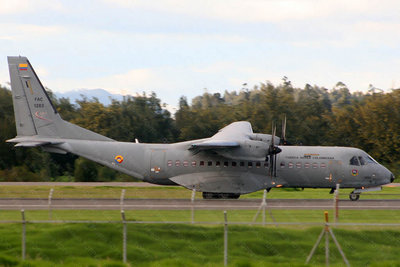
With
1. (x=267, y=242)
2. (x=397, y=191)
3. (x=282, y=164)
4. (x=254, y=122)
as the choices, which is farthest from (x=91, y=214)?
(x=254, y=122)

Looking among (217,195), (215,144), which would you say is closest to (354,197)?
(217,195)

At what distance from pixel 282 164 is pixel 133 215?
459 inches

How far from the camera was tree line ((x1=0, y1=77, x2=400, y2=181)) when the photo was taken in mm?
51609

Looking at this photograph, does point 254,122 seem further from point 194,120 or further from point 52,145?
point 52,145

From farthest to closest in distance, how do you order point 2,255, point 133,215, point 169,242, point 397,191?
point 397,191, point 133,215, point 169,242, point 2,255

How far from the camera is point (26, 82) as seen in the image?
3422 cm

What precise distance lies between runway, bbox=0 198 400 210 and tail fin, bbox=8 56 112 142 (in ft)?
16.7

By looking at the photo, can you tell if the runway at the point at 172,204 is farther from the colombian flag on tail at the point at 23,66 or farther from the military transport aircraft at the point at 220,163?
Answer: the colombian flag on tail at the point at 23,66

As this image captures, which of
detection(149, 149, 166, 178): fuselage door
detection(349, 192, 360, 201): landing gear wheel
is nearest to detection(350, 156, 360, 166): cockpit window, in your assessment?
detection(349, 192, 360, 201): landing gear wheel

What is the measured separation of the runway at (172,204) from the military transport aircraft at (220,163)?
1774 mm

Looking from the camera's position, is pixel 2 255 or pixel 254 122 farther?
pixel 254 122

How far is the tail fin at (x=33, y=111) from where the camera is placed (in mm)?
34156

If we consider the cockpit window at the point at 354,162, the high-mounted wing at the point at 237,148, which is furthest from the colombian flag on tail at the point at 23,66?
the cockpit window at the point at 354,162

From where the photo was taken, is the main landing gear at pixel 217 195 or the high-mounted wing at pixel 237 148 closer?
the high-mounted wing at pixel 237 148
